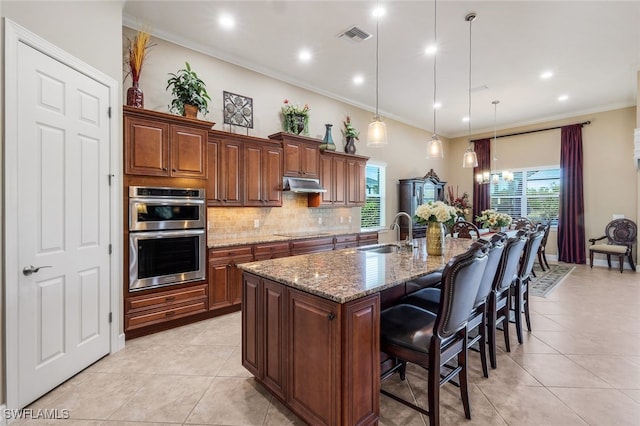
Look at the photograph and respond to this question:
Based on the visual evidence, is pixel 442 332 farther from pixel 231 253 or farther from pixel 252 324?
pixel 231 253

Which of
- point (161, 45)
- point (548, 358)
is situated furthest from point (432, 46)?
point (548, 358)

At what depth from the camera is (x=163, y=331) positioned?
3285 millimetres

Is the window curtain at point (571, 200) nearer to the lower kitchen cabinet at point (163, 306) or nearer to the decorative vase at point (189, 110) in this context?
the lower kitchen cabinet at point (163, 306)

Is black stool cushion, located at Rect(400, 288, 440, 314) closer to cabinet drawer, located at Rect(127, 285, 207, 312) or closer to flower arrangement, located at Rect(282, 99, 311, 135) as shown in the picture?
cabinet drawer, located at Rect(127, 285, 207, 312)

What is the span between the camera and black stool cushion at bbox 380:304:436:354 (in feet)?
5.73

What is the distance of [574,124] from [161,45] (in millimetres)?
8478

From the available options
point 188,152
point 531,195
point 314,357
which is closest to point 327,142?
point 188,152

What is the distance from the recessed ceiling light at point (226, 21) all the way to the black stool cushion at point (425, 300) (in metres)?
3.60

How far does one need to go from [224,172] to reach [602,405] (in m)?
4.12

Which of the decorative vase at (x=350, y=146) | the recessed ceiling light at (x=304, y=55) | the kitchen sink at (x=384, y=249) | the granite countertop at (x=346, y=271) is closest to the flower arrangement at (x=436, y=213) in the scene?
the granite countertop at (x=346, y=271)

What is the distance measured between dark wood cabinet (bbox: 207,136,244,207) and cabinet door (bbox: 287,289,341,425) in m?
2.40

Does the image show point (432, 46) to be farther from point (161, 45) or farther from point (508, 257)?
point (161, 45)

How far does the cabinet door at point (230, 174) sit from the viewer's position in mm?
3889

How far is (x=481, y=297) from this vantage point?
7.20ft
